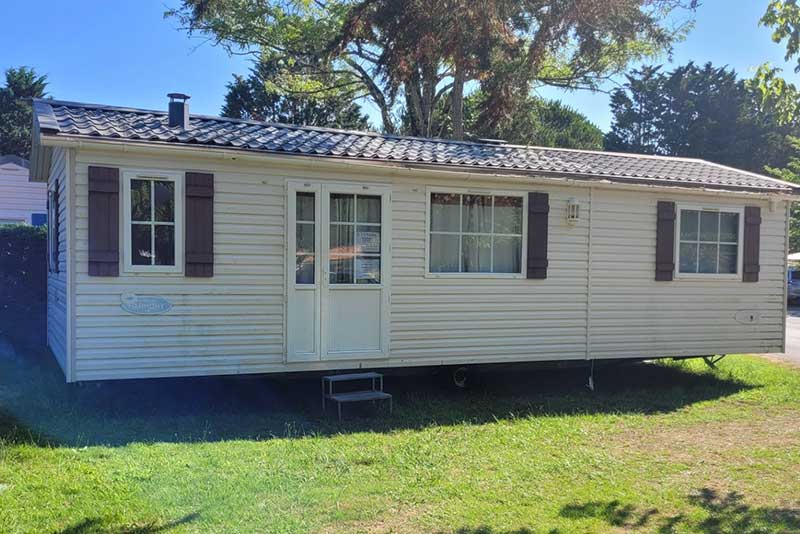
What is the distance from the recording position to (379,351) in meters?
7.40

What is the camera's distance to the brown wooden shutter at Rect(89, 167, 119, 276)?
6195 mm

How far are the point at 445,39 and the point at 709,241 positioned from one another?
6.75 metres

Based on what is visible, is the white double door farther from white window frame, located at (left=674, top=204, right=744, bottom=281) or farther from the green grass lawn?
white window frame, located at (left=674, top=204, right=744, bottom=281)

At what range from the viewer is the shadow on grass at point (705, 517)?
4055 millimetres

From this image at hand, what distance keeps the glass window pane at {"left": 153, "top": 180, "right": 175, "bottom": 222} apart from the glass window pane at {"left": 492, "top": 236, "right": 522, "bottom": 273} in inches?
144

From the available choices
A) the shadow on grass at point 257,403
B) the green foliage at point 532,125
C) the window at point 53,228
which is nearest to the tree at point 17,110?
the green foliage at point 532,125

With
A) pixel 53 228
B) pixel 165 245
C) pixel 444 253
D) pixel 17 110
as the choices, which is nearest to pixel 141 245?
pixel 165 245

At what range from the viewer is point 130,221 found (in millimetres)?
6352

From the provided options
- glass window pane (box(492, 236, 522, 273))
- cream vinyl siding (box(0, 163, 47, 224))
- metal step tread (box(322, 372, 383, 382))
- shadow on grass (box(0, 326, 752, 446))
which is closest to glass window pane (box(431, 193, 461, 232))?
glass window pane (box(492, 236, 522, 273))

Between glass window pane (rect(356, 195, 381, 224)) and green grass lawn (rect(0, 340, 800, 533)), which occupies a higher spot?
glass window pane (rect(356, 195, 381, 224))

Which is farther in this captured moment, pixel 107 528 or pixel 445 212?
pixel 445 212

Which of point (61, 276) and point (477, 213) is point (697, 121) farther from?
point (61, 276)

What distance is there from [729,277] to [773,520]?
17.6 feet

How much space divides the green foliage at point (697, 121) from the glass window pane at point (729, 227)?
26710mm
